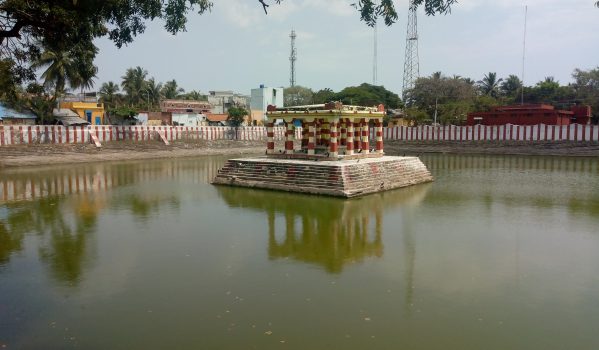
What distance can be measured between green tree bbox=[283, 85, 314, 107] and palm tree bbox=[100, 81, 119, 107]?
905 inches

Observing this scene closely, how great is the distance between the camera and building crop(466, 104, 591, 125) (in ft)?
106

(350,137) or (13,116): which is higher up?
(13,116)

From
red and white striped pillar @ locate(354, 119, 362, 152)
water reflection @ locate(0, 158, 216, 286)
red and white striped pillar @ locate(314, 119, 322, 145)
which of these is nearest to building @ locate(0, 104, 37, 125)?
water reflection @ locate(0, 158, 216, 286)

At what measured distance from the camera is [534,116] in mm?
32875

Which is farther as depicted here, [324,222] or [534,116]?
[534,116]

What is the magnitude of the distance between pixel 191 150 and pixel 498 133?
20641 millimetres

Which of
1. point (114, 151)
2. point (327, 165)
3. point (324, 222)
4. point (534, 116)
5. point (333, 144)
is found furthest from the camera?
point (534, 116)

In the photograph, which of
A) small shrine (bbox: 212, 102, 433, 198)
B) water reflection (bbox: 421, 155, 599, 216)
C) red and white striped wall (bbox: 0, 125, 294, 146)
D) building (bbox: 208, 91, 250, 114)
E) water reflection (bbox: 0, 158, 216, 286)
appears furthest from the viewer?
building (bbox: 208, 91, 250, 114)

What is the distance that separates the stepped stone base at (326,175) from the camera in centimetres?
1440

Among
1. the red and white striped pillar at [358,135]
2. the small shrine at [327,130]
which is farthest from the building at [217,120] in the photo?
the red and white striped pillar at [358,135]

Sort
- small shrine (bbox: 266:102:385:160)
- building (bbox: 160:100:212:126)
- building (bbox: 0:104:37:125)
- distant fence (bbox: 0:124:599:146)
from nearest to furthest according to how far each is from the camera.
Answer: small shrine (bbox: 266:102:385:160) < distant fence (bbox: 0:124:599:146) < building (bbox: 0:104:37:125) < building (bbox: 160:100:212:126)

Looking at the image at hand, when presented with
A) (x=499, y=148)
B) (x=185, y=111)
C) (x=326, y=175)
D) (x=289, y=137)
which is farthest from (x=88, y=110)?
(x=499, y=148)

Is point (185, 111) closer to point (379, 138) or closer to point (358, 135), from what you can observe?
point (358, 135)

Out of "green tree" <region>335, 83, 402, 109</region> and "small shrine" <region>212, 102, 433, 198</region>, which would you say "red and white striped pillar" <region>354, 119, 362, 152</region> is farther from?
"green tree" <region>335, 83, 402, 109</region>
